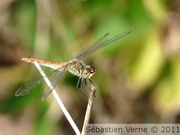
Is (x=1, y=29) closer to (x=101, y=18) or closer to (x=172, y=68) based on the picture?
(x=101, y=18)

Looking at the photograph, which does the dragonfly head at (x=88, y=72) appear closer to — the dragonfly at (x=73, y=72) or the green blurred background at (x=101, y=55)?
the dragonfly at (x=73, y=72)

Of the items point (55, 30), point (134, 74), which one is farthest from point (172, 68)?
point (55, 30)

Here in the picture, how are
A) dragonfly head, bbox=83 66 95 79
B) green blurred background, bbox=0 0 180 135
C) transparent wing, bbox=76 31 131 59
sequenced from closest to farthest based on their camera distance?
dragonfly head, bbox=83 66 95 79 → transparent wing, bbox=76 31 131 59 → green blurred background, bbox=0 0 180 135

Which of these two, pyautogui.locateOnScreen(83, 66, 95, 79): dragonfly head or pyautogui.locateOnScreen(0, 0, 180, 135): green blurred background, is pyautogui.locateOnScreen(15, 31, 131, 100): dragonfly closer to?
pyautogui.locateOnScreen(83, 66, 95, 79): dragonfly head

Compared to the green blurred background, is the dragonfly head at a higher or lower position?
higher

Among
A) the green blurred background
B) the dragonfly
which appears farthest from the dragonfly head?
the green blurred background

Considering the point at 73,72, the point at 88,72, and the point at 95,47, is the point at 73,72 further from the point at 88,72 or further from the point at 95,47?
the point at 95,47

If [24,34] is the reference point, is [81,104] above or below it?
below

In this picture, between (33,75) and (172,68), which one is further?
(172,68)
